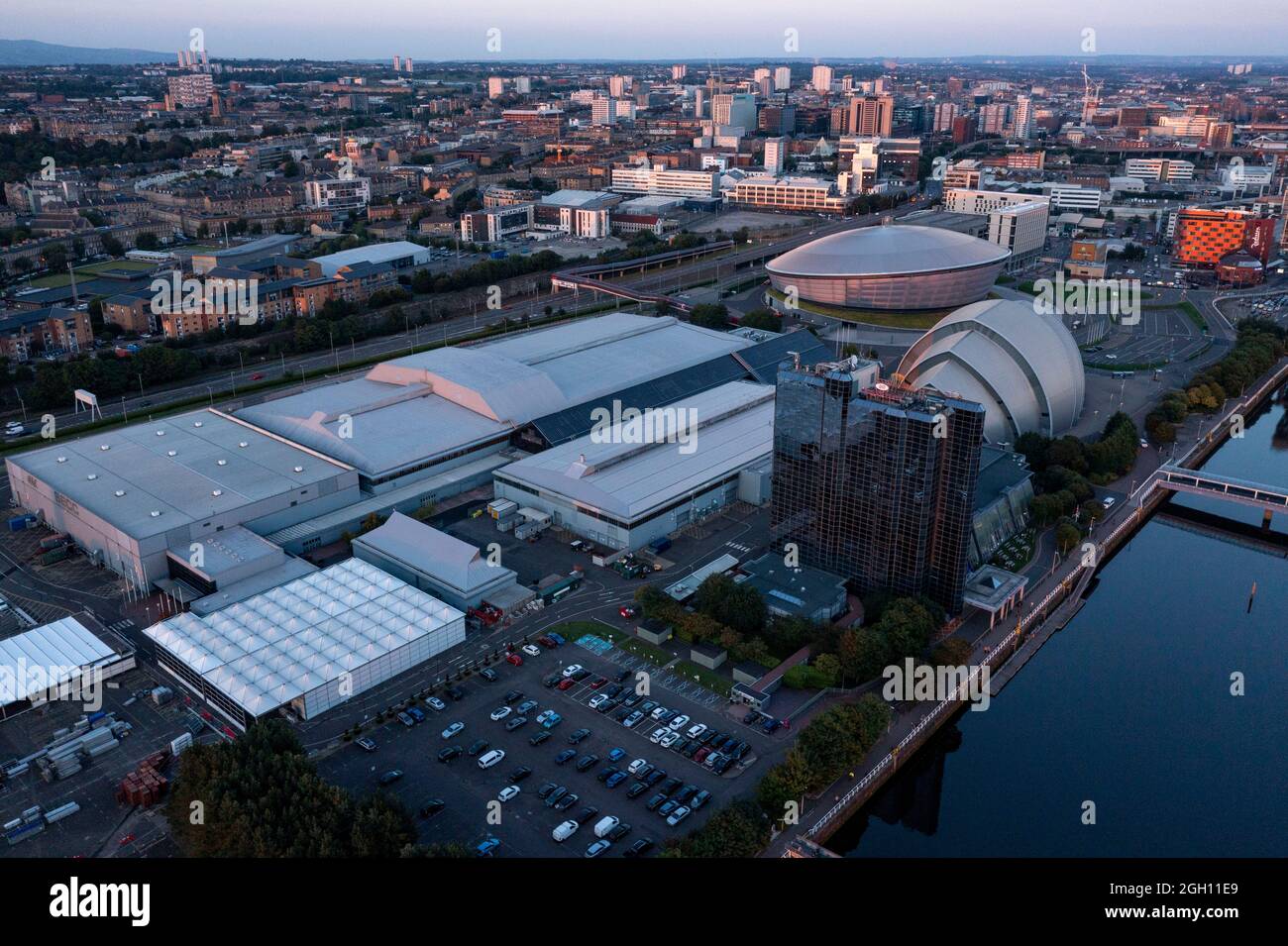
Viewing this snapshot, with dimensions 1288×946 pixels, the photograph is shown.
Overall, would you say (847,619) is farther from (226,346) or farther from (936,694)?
(226,346)

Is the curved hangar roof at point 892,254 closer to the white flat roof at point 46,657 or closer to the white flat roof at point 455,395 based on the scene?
the white flat roof at point 455,395

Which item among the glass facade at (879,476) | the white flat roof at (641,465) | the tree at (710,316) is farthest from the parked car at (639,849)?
the tree at (710,316)

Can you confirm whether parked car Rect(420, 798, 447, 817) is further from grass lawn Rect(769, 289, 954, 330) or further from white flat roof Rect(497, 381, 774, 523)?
grass lawn Rect(769, 289, 954, 330)

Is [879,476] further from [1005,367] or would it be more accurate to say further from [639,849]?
[1005,367]

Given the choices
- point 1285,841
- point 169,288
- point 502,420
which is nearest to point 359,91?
point 169,288

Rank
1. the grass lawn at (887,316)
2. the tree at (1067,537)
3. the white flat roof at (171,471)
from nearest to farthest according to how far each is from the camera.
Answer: the white flat roof at (171,471)
the tree at (1067,537)
the grass lawn at (887,316)

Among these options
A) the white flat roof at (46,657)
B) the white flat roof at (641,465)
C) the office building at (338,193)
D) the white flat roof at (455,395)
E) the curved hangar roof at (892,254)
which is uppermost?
the office building at (338,193)

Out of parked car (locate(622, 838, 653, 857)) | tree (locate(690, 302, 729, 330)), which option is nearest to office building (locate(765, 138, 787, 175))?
tree (locate(690, 302, 729, 330))

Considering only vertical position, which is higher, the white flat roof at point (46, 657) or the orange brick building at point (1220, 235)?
the orange brick building at point (1220, 235)
